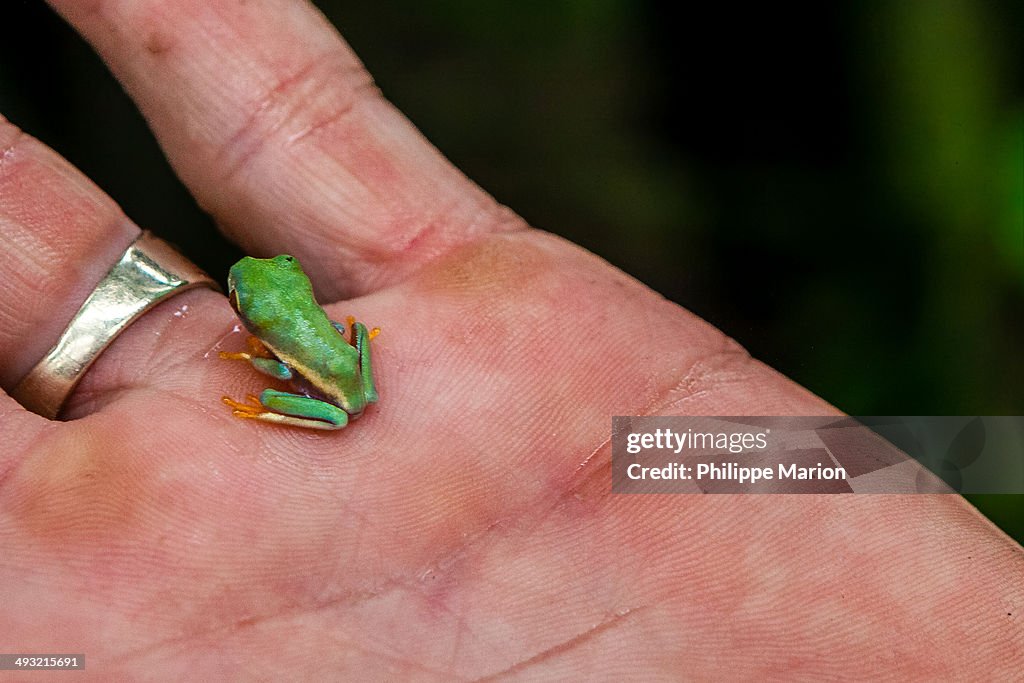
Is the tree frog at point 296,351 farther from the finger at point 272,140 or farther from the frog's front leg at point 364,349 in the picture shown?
the finger at point 272,140

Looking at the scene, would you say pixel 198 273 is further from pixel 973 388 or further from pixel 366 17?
pixel 973 388

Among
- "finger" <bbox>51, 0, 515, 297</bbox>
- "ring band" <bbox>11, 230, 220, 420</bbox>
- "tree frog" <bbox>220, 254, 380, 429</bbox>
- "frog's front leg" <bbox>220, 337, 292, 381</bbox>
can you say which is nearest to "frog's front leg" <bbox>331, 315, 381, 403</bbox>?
"tree frog" <bbox>220, 254, 380, 429</bbox>

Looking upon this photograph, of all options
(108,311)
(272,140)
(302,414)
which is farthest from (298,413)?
(272,140)

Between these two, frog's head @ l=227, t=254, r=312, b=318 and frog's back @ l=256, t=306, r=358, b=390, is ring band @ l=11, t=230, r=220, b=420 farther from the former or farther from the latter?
frog's back @ l=256, t=306, r=358, b=390

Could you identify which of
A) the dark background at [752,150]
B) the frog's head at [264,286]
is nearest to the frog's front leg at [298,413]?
the frog's head at [264,286]

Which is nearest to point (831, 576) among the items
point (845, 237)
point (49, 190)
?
point (845, 237)

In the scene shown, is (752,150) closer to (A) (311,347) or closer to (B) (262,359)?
(A) (311,347)

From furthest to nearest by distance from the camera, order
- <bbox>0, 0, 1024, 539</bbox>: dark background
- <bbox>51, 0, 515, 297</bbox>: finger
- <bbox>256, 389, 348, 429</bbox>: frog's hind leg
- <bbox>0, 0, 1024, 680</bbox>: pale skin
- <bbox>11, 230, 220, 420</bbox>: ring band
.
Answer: <bbox>0, 0, 1024, 539</bbox>: dark background < <bbox>51, 0, 515, 297</bbox>: finger < <bbox>11, 230, 220, 420</bbox>: ring band < <bbox>256, 389, 348, 429</bbox>: frog's hind leg < <bbox>0, 0, 1024, 680</bbox>: pale skin
